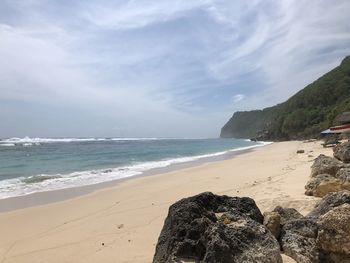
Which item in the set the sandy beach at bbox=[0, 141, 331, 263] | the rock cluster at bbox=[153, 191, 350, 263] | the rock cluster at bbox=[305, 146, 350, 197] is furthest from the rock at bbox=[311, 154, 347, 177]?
the rock cluster at bbox=[153, 191, 350, 263]

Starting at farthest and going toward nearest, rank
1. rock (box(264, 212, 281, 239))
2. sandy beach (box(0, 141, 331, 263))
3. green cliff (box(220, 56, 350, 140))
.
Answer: green cliff (box(220, 56, 350, 140)), sandy beach (box(0, 141, 331, 263)), rock (box(264, 212, 281, 239))

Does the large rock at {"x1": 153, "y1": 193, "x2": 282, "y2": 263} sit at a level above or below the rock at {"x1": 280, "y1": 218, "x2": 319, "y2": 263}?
above

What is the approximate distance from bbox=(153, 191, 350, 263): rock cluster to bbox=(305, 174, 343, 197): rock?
2992 millimetres

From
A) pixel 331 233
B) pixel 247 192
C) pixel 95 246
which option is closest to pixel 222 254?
pixel 331 233

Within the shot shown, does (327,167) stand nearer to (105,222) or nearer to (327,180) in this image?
(327,180)

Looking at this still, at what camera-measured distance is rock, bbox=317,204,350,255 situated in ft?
14.2

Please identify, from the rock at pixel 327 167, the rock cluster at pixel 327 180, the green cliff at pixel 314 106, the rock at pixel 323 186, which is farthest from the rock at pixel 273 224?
the green cliff at pixel 314 106

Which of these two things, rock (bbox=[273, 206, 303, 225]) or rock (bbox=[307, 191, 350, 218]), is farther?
rock (bbox=[273, 206, 303, 225])

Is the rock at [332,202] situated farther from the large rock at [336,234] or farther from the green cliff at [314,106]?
the green cliff at [314,106]

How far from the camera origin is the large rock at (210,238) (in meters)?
3.89

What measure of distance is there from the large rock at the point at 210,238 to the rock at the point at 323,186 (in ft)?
13.2

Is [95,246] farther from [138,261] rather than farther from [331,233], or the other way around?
[331,233]

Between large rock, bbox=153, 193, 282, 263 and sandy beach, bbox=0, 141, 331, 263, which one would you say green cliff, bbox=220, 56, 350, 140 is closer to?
sandy beach, bbox=0, 141, 331, 263

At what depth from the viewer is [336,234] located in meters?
4.39
